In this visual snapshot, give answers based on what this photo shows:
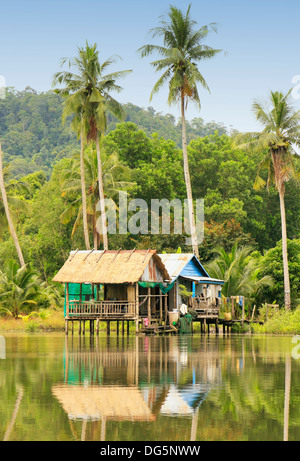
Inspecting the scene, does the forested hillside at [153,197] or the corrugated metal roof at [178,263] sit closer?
the corrugated metal roof at [178,263]

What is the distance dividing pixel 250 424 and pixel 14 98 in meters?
125

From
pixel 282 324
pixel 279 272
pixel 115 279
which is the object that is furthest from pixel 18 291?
pixel 279 272

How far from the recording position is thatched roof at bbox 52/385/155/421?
1005cm

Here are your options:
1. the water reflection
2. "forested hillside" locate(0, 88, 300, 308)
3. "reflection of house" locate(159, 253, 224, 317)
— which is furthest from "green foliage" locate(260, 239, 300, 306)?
the water reflection

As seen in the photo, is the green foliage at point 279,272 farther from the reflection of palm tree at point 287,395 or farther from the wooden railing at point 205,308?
the reflection of palm tree at point 287,395

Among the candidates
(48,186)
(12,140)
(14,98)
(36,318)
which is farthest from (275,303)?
(14,98)

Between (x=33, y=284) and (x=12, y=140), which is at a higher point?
(x=12, y=140)

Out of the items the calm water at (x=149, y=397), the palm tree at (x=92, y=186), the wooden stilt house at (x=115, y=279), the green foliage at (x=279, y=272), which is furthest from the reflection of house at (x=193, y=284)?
the calm water at (x=149, y=397)

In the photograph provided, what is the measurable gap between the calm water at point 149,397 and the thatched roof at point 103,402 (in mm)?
13

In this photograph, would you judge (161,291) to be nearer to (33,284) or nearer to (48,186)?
(33,284)

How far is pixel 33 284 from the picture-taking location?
134 ft

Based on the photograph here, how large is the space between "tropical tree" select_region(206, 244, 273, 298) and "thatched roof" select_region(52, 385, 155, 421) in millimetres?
27265

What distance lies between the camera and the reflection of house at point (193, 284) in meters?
38.3
